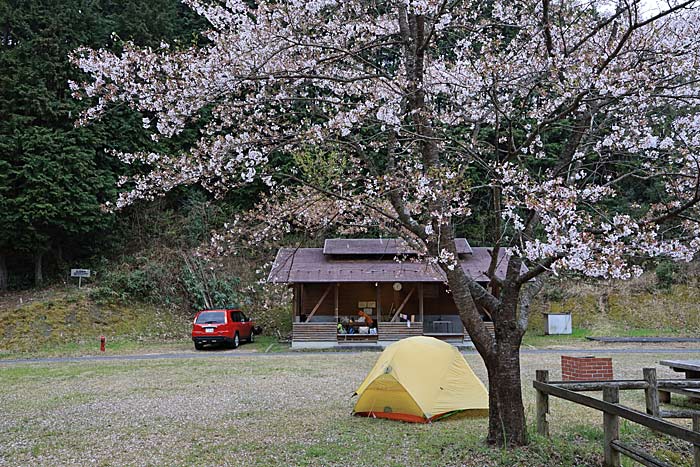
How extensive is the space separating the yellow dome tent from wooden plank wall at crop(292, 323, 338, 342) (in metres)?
10.4

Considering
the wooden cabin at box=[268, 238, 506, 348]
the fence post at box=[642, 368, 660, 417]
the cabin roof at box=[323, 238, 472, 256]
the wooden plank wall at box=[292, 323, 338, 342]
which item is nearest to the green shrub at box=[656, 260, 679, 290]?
the wooden cabin at box=[268, 238, 506, 348]

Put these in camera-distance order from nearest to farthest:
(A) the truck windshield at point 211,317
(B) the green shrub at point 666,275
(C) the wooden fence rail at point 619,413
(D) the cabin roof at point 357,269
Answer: (C) the wooden fence rail at point 619,413
(A) the truck windshield at point 211,317
(D) the cabin roof at point 357,269
(B) the green shrub at point 666,275

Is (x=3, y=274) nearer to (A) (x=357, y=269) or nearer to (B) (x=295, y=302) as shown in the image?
(B) (x=295, y=302)

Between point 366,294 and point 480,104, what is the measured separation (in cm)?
1515

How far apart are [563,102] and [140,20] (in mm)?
26408

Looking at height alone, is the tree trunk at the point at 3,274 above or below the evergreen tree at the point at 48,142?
below

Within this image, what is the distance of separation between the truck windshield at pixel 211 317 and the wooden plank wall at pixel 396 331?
5.51 m

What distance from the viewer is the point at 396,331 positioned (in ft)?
63.8

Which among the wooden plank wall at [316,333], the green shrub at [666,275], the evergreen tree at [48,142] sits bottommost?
the wooden plank wall at [316,333]

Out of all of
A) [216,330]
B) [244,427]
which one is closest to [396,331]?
[216,330]

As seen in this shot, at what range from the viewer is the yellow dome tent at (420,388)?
804 cm

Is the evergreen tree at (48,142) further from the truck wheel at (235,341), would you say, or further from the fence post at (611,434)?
the fence post at (611,434)

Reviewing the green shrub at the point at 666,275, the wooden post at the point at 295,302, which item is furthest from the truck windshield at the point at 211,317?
the green shrub at the point at 666,275

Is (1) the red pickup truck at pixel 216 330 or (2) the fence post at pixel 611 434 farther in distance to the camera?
(1) the red pickup truck at pixel 216 330
